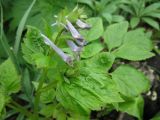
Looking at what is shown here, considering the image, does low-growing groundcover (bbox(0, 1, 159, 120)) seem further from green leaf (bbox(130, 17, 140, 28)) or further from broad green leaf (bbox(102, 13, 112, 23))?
green leaf (bbox(130, 17, 140, 28))

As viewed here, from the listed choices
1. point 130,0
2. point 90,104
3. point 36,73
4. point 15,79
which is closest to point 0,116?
point 15,79

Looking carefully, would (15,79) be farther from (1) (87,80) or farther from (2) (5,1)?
(2) (5,1)

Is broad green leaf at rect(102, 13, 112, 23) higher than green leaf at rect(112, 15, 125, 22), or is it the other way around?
broad green leaf at rect(102, 13, 112, 23)

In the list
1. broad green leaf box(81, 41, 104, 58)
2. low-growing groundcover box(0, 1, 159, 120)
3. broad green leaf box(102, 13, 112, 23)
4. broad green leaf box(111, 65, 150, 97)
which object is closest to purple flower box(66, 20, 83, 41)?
low-growing groundcover box(0, 1, 159, 120)

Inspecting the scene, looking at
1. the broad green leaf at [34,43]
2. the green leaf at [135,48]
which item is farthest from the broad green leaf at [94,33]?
the broad green leaf at [34,43]

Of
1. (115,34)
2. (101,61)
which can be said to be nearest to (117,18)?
(115,34)

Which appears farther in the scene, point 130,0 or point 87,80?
point 130,0

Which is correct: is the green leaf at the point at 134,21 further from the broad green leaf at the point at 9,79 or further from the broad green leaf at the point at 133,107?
the broad green leaf at the point at 9,79
